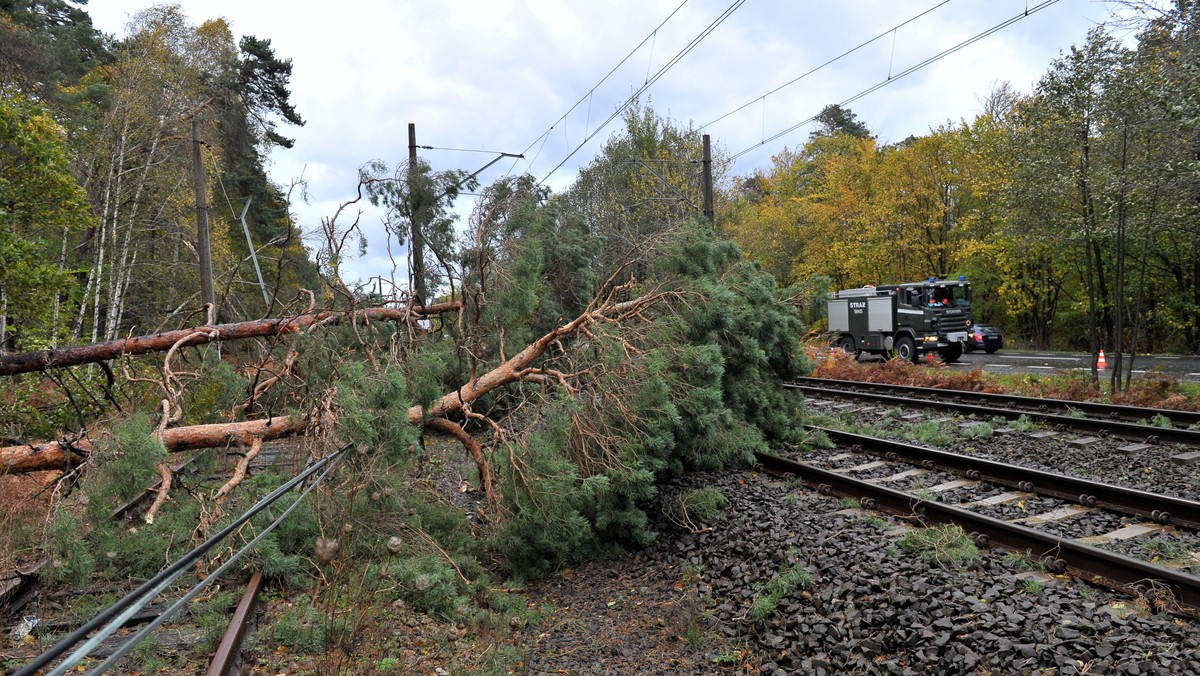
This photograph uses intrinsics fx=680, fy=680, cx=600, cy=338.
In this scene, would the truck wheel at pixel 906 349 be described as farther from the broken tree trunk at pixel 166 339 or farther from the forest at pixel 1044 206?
the broken tree trunk at pixel 166 339

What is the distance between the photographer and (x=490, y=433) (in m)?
8.44

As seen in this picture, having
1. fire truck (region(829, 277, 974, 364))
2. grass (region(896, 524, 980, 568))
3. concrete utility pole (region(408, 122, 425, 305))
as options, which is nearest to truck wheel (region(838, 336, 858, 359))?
fire truck (region(829, 277, 974, 364))

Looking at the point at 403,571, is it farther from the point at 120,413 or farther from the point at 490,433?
the point at 120,413

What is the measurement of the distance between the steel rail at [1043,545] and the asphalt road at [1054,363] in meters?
13.0

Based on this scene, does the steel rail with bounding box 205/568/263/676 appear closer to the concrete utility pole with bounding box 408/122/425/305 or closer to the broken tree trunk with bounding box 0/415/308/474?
the broken tree trunk with bounding box 0/415/308/474

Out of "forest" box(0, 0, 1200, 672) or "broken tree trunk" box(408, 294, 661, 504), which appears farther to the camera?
"broken tree trunk" box(408, 294, 661, 504)

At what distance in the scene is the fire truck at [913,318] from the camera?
2081 centimetres

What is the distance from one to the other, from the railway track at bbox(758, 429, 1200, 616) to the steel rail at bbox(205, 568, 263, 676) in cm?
539

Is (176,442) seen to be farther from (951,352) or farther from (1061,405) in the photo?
(951,352)

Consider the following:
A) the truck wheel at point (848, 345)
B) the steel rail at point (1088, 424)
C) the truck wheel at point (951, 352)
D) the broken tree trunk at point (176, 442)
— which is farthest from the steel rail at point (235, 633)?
the truck wheel at point (951, 352)

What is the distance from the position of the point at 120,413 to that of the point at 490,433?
13.4ft

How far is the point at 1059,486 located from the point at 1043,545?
1.93 meters

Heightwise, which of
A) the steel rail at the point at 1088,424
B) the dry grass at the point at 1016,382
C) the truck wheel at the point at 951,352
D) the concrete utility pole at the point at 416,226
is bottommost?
the steel rail at the point at 1088,424

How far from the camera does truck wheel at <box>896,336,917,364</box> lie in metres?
20.8
